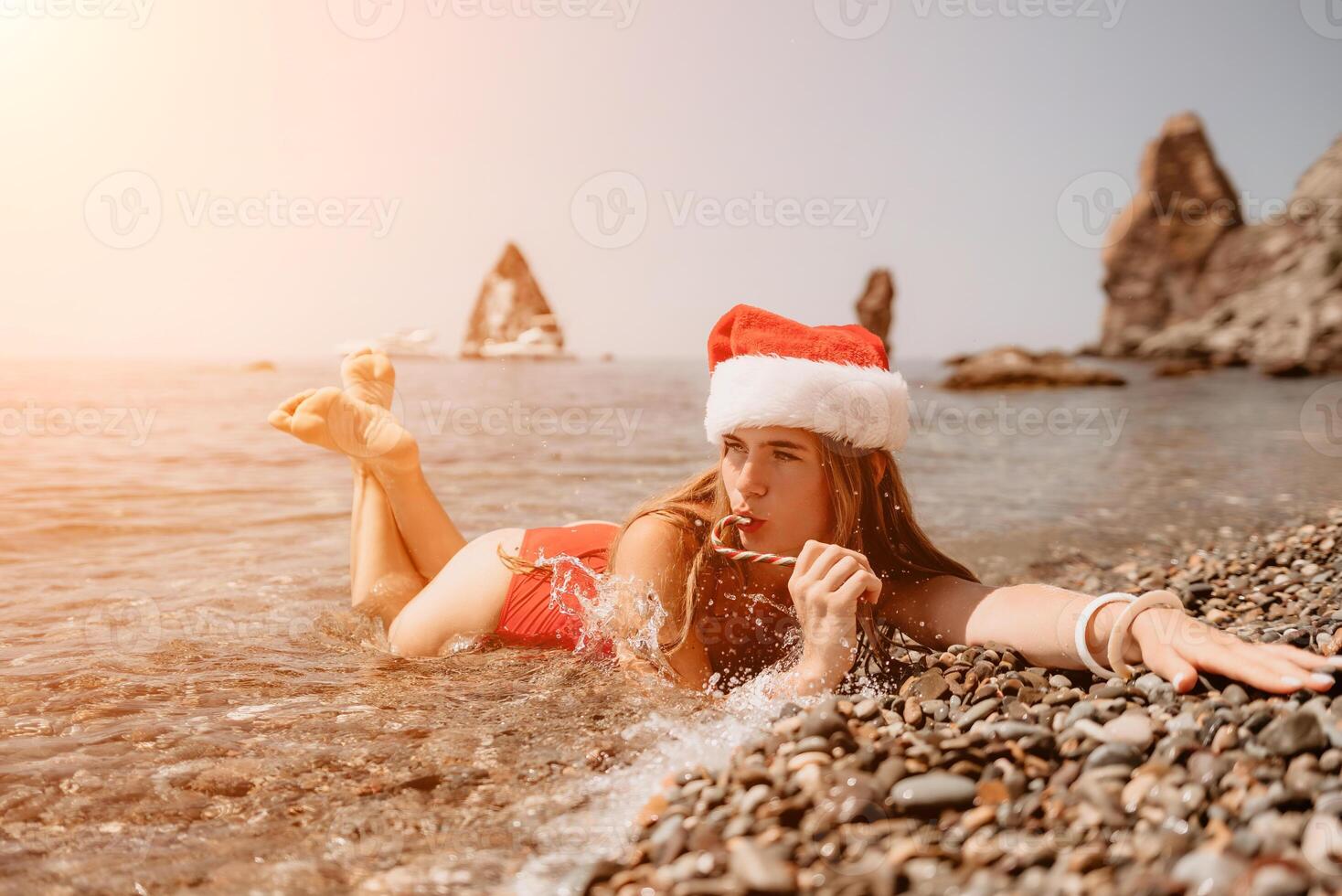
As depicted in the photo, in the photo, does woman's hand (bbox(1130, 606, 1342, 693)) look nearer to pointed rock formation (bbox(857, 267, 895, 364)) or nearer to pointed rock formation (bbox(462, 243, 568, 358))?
pointed rock formation (bbox(857, 267, 895, 364))

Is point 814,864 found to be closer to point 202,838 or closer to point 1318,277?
point 202,838

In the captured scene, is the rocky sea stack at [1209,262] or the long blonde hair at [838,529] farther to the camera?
the rocky sea stack at [1209,262]

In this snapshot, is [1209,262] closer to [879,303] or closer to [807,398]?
[879,303]

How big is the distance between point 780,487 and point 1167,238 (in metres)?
94.4

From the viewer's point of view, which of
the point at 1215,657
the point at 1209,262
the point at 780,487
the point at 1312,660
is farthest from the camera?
the point at 1209,262

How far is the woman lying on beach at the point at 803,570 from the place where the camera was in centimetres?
301

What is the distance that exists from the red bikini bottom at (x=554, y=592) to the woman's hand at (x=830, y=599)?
1.33 metres

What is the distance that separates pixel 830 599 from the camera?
2959mm

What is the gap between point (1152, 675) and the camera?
110 inches

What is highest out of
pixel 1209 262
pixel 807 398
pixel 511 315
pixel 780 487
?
pixel 1209 262

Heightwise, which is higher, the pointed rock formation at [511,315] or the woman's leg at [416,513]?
the pointed rock formation at [511,315]

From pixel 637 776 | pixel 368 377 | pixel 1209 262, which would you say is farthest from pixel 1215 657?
pixel 1209 262

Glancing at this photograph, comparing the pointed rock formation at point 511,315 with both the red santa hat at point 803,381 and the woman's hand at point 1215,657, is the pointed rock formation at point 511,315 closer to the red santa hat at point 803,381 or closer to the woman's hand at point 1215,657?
the red santa hat at point 803,381

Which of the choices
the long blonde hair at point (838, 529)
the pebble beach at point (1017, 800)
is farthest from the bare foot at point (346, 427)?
the pebble beach at point (1017, 800)
